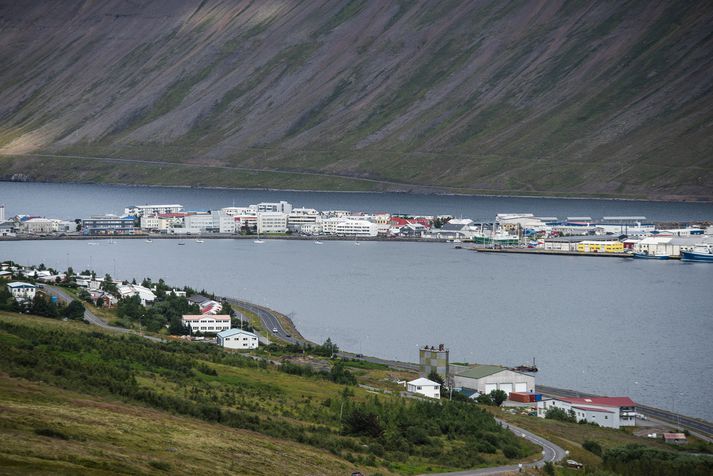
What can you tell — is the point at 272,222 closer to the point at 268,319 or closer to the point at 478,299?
the point at 478,299

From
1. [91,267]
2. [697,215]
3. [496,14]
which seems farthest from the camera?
[496,14]

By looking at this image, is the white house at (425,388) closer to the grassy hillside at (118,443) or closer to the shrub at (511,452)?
the shrub at (511,452)

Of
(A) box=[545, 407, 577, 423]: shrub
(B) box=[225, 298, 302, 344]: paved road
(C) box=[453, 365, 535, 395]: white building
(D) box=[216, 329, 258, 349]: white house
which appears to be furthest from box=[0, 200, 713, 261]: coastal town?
(A) box=[545, 407, 577, 423]: shrub

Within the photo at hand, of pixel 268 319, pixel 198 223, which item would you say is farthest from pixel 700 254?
pixel 268 319

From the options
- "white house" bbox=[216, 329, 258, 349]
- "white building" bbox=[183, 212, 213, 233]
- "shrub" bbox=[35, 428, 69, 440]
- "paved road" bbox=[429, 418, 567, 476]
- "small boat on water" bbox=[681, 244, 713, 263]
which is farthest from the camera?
"white building" bbox=[183, 212, 213, 233]

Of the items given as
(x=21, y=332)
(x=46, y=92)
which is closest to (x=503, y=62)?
(x=46, y=92)

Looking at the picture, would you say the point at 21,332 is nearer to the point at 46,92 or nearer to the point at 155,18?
the point at 46,92

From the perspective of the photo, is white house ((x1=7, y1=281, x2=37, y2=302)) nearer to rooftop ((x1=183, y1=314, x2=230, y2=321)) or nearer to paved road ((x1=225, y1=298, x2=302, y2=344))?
rooftop ((x1=183, y1=314, x2=230, y2=321))
